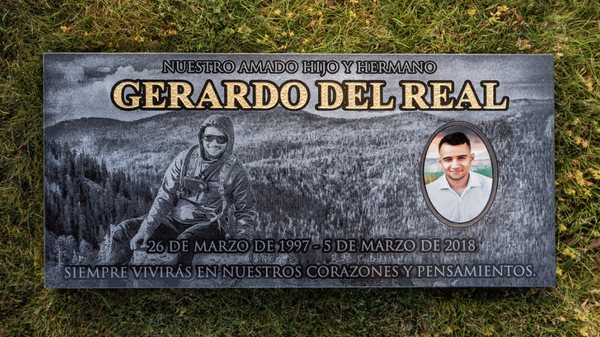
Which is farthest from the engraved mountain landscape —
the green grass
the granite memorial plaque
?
the green grass

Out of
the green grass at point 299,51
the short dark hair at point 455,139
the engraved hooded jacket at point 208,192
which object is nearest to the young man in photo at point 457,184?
the short dark hair at point 455,139

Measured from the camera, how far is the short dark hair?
10.3 ft

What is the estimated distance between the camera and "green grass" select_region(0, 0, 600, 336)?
320cm

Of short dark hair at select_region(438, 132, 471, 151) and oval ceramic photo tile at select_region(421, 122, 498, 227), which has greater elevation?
short dark hair at select_region(438, 132, 471, 151)

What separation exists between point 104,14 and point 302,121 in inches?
56.4

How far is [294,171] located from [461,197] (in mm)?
1037

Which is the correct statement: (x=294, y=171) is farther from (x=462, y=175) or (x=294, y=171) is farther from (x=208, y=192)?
(x=462, y=175)

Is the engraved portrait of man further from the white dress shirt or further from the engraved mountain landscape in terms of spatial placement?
the white dress shirt

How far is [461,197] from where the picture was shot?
3135mm

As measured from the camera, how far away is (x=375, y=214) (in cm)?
316

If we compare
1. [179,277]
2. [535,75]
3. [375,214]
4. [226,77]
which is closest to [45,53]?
[226,77]

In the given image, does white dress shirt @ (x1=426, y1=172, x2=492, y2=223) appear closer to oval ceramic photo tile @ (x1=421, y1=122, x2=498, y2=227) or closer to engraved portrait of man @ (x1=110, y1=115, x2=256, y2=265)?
oval ceramic photo tile @ (x1=421, y1=122, x2=498, y2=227)

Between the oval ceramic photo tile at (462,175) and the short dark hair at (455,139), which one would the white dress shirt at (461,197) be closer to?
the oval ceramic photo tile at (462,175)

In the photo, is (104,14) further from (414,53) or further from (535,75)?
(535,75)
